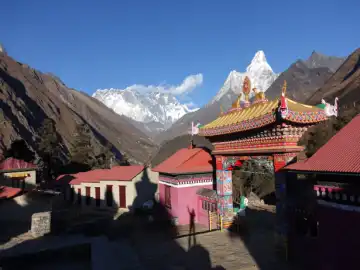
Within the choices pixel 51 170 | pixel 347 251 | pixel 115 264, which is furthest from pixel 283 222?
pixel 51 170

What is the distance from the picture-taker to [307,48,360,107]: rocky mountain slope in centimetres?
5945

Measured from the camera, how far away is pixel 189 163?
1802 centimetres

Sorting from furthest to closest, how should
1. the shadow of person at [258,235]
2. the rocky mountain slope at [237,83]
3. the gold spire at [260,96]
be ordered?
the rocky mountain slope at [237,83]
the gold spire at [260,96]
the shadow of person at [258,235]

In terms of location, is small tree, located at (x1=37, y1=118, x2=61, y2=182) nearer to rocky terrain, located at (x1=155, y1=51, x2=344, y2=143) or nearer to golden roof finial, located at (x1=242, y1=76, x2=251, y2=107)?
golden roof finial, located at (x1=242, y1=76, x2=251, y2=107)

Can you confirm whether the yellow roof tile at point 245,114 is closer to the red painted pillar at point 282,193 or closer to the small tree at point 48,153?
the red painted pillar at point 282,193

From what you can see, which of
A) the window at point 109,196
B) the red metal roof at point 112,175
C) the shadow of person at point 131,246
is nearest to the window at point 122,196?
the red metal roof at point 112,175

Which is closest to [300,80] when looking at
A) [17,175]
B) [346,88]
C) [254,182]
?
[346,88]

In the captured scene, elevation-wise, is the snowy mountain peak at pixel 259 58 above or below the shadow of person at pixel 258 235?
above

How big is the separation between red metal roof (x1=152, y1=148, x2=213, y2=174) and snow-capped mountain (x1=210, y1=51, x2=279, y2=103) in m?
158

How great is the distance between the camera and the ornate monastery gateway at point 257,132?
1121cm

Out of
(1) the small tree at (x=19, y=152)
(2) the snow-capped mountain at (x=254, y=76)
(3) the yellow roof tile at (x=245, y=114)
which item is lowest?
(1) the small tree at (x=19, y=152)

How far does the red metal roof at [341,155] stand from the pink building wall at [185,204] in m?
9.35

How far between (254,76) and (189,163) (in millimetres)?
173613

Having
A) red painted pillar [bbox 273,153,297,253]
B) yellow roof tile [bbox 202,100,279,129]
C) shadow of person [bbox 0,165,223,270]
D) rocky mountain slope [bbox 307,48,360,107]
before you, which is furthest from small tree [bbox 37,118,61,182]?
rocky mountain slope [bbox 307,48,360,107]
